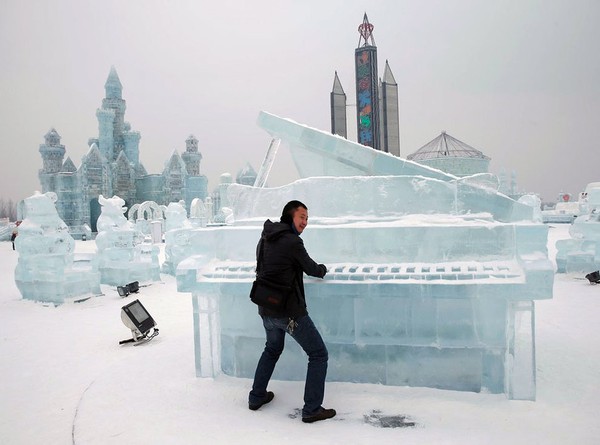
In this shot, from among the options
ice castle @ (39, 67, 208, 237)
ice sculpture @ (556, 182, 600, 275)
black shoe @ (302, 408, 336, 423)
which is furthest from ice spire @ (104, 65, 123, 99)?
black shoe @ (302, 408, 336, 423)

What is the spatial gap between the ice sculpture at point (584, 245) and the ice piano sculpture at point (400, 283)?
21.4 ft

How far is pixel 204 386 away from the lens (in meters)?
3.94

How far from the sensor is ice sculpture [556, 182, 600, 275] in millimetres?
9344

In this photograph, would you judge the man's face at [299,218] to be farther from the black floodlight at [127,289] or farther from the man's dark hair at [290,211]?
the black floodlight at [127,289]

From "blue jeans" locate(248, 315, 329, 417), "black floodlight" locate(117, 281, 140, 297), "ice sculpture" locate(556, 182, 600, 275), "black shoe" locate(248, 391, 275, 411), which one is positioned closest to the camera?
"blue jeans" locate(248, 315, 329, 417)

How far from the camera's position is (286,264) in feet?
10.5

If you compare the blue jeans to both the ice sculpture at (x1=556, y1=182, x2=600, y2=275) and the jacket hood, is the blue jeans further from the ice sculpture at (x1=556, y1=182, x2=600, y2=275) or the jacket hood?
the ice sculpture at (x1=556, y1=182, x2=600, y2=275)

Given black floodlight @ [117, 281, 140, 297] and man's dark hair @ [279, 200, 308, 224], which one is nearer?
man's dark hair @ [279, 200, 308, 224]

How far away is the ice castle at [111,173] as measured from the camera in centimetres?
3138

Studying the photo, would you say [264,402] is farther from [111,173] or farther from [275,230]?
[111,173]

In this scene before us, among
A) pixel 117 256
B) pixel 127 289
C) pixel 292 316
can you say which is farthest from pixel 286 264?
pixel 117 256

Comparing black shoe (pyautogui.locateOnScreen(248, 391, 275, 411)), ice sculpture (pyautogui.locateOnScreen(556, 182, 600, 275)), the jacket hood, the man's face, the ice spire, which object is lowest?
black shoe (pyautogui.locateOnScreen(248, 391, 275, 411))

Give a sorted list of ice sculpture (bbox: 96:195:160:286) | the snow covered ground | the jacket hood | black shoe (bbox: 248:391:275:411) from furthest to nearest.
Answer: ice sculpture (bbox: 96:195:160:286) < black shoe (bbox: 248:391:275:411) < the jacket hood < the snow covered ground

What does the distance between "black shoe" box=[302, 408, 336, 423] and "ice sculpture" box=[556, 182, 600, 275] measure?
27.3 feet
